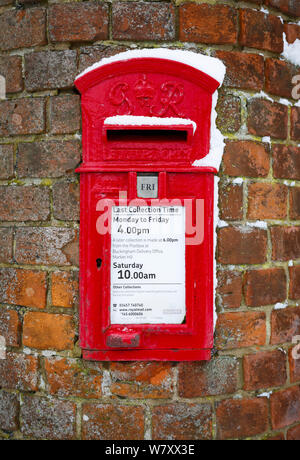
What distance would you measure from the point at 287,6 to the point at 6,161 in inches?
44.7

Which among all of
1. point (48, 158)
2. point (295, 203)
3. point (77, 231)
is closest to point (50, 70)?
point (48, 158)

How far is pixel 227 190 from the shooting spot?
1.20 meters

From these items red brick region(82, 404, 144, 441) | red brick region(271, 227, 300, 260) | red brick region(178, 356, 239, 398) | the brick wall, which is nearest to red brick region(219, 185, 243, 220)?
the brick wall

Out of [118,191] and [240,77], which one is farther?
[240,77]

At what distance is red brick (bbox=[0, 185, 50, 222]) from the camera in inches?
47.4

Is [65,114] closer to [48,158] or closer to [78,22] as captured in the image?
[48,158]

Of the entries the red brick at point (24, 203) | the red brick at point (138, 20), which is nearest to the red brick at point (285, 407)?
the red brick at point (24, 203)

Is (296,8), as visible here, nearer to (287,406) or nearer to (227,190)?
(227,190)

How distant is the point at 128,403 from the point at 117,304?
0.34 metres

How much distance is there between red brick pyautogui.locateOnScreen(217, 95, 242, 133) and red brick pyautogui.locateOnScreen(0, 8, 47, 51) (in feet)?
2.05

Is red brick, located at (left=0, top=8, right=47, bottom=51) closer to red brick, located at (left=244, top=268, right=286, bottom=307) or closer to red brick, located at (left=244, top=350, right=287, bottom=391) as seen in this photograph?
red brick, located at (left=244, top=268, right=286, bottom=307)

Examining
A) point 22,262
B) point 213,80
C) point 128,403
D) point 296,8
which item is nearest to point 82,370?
point 128,403

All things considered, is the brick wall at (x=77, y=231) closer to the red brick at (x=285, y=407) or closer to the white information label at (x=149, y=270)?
the red brick at (x=285, y=407)

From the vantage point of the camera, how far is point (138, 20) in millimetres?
1156
